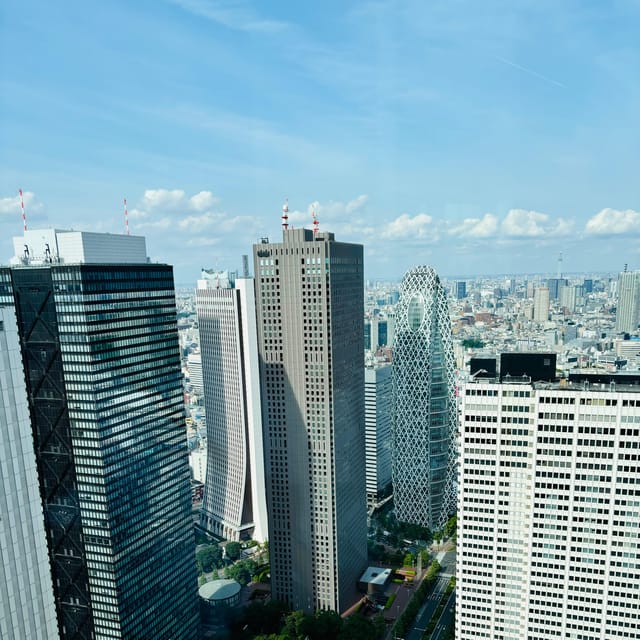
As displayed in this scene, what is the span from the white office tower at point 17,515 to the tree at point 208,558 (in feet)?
53.3

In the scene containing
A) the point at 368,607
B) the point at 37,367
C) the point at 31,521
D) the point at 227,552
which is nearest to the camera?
the point at 31,521

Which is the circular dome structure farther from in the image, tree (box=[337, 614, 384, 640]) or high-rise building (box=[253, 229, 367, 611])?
tree (box=[337, 614, 384, 640])

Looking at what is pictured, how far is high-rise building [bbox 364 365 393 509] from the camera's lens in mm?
37688

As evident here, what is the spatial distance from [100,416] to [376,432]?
2467 cm

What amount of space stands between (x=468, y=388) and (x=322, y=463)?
9.89 m

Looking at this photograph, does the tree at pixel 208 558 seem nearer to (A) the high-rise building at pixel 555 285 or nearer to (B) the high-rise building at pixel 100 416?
(B) the high-rise building at pixel 100 416

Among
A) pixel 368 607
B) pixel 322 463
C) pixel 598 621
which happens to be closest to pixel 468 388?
pixel 598 621

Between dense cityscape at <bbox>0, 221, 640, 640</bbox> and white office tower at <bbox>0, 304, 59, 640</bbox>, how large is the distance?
0.05 metres

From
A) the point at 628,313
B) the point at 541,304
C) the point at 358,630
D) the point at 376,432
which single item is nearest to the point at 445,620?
the point at 358,630

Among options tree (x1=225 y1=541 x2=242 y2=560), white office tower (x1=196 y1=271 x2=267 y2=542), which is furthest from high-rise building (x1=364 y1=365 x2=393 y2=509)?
tree (x1=225 y1=541 x2=242 y2=560)

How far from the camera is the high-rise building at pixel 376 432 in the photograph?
37.7 m

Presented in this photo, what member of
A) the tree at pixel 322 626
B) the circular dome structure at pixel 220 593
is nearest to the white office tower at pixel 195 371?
the circular dome structure at pixel 220 593

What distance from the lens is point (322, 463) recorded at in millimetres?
23078

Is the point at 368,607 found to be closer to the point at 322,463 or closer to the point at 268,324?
the point at 322,463
